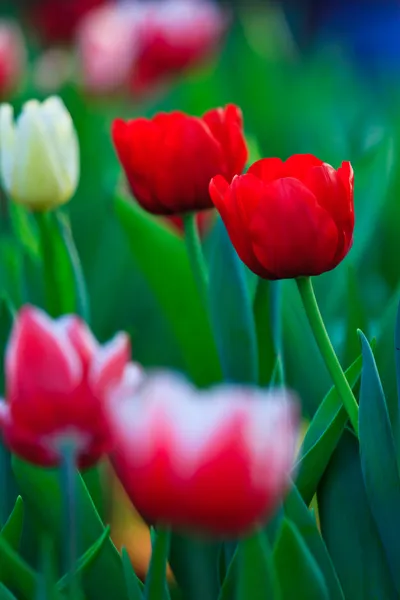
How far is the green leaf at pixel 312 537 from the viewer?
0.54 m

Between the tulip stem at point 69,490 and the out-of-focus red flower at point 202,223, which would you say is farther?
the out-of-focus red flower at point 202,223

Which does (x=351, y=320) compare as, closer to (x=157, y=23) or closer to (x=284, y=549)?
(x=284, y=549)

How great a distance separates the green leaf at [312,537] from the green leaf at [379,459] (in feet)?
0.13

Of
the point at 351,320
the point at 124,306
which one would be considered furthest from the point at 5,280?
the point at 351,320

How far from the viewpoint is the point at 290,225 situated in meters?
0.51

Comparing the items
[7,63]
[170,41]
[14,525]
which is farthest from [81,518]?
[170,41]

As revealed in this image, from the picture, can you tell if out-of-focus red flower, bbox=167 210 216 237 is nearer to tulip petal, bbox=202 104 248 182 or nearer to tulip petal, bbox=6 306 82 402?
tulip petal, bbox=202 104 248 182

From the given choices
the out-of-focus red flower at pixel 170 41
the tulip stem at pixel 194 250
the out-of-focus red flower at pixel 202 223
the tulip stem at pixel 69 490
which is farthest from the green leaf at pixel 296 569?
the out-of-focus red flower at pixel 170 41

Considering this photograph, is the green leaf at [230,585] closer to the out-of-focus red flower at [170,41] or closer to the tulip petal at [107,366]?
the tulip petal at [107,366]

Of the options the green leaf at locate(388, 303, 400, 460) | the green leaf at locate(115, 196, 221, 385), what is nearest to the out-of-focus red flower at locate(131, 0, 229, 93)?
the green leaf at locate(115, 196, 221, 385)

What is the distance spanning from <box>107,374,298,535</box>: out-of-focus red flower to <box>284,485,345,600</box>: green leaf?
0.20 metres

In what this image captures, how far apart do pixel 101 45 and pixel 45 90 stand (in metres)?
0.16

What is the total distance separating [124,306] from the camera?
106 centimetres

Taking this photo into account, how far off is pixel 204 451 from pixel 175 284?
1.68 feet
